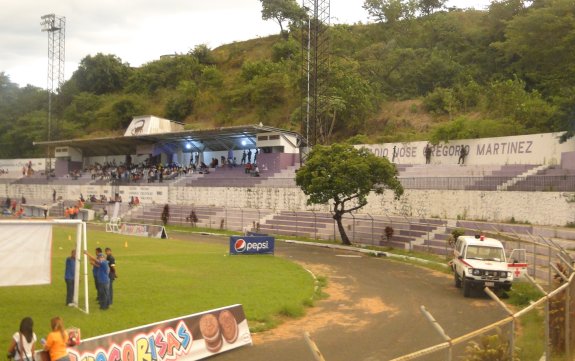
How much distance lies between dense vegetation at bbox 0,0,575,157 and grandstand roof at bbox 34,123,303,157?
27.6ft

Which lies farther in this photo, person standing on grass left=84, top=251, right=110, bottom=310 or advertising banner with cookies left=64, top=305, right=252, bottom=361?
person standing on grass left=84, top=251, right=110, bottom=310

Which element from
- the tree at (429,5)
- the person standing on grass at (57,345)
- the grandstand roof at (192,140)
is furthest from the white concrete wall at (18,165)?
the person standing on grass at (57,345)

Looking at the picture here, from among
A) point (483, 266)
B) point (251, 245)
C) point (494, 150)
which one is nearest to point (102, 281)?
point (483, 266)

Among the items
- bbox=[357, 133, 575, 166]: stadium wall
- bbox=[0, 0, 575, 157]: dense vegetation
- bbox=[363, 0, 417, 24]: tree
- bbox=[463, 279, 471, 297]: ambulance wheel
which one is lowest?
bbox=[463, 279, 471, 297]: ambulance wheel

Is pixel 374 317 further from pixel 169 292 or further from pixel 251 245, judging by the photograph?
pixel 251 245

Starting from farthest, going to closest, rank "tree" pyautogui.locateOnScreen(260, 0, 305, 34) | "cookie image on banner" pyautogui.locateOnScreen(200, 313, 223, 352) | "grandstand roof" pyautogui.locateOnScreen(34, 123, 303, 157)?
"tree" pyautogui.locateOnScreen(260, 0, 305, 34), "grandstand roof" pyautogui.locateOnScreen(34, 123, 303, 157), "cookie image on banner" pyautogui.locateOnScreen(200, 313, 223, 352)

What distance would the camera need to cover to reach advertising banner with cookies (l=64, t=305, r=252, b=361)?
11148 millimetres

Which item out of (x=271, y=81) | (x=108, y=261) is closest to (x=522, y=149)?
(x=108, y=261)

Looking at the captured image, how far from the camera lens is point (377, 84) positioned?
66.8 m

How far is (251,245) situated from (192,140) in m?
35.5

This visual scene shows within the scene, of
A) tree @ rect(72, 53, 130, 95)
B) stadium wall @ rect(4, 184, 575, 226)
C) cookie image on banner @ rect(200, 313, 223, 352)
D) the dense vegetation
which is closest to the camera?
cookie image on banner @ rect(200, 313, 223, 352)

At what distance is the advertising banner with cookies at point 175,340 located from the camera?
36.6ft

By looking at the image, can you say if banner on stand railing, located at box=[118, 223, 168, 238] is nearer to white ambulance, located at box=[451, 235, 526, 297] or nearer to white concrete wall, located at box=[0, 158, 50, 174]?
white ambulance, located at box=[451, 235, 526, 297]

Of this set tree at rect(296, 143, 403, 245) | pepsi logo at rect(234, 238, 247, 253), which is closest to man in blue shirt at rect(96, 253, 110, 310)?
pepsi logo at rect(234, 238, 247, 253)
